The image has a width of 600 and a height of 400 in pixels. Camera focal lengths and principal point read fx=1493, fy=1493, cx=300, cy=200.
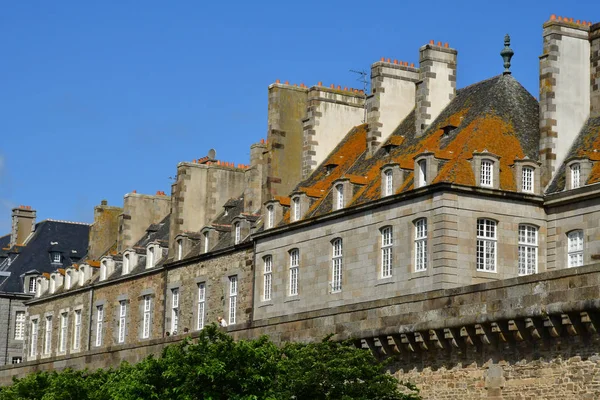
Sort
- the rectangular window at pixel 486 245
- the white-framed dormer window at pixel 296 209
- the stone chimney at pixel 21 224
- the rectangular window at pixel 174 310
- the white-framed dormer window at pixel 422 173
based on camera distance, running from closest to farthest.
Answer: the rectangular window at pixel 486 245 → the white-framed dormer window at pixel 422 173 → the white-framed dormer window at pixel 296 209 → the rectangular window at pixel 174 310 → the stone chimney at pixel 21 224

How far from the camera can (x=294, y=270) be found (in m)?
52.2

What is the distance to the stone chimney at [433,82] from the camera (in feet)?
170

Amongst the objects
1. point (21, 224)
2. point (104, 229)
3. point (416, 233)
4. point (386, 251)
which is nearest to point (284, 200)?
point (386, 251)

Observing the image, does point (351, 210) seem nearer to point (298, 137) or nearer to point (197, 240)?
point (298, 137)

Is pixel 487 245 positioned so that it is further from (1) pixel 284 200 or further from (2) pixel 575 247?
(1) pixel 284 200

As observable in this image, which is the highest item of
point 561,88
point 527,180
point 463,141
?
point 561,88

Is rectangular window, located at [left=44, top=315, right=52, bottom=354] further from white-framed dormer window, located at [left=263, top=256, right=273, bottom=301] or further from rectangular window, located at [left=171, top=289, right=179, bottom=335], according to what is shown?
white-framed dormer window, located at [left=263, top=256, right=273, bottom=301]

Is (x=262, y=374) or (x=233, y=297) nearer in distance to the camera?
(x=262, y=374)

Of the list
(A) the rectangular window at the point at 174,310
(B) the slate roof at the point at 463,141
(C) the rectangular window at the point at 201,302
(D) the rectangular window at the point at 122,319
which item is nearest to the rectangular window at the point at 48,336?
(D) the rectangular window at the point at 122,319

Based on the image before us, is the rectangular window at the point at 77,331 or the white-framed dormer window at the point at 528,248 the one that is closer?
the white-framed dormer window at the point at 528,248

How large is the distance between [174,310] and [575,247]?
69.4 feet

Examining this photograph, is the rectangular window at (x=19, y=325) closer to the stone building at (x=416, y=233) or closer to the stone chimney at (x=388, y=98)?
the stone building at (x=416, y=233)

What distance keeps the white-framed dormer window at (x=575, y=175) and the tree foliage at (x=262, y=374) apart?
12.2 m

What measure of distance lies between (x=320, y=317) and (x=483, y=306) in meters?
6.87
